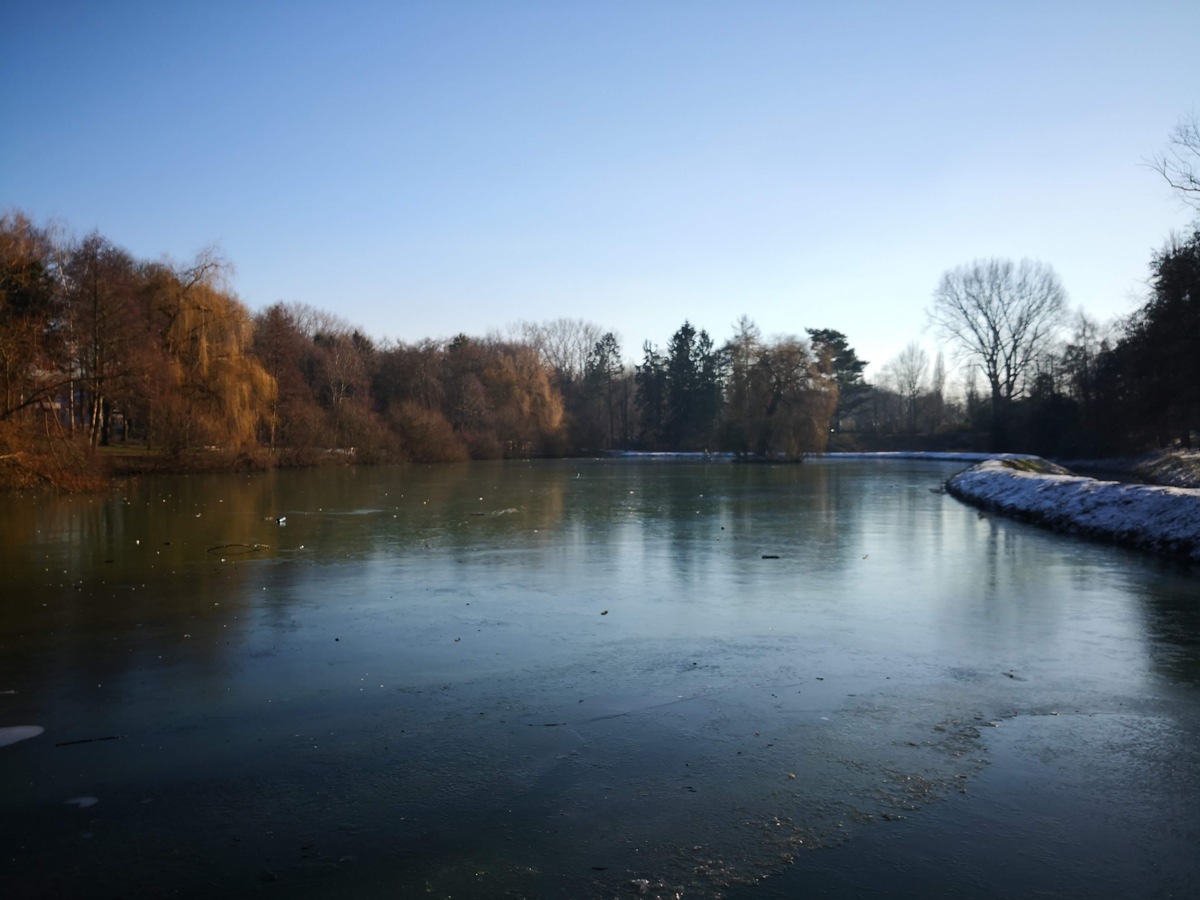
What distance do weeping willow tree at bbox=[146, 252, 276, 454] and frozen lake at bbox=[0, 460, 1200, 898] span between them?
25141 millimetres

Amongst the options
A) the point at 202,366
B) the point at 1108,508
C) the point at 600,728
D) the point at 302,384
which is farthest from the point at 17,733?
the point at 302,384

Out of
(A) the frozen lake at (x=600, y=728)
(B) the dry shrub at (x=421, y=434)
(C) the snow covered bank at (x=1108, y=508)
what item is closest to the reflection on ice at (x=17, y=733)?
(A) the frozen lake at (x=600, y=728)

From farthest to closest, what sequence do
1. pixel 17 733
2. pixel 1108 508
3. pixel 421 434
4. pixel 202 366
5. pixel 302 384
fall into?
pixel 421 434
pixel 302 384
pixel 202 366
pixel 1108 508
pixel 17 733

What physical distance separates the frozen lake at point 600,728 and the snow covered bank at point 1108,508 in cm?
182

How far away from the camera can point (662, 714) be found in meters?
5.28

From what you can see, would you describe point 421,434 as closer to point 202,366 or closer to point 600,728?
point 202,366

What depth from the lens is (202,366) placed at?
34.9 meters

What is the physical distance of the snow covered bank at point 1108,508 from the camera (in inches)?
498

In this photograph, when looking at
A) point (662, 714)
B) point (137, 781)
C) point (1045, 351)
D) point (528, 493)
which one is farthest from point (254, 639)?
point (1045, 351)

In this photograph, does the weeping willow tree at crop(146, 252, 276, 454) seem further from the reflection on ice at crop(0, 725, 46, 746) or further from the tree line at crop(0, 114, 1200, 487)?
the reflection on ice at crop(0, 725, 46, 746)

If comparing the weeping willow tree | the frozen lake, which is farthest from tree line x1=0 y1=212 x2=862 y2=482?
the frozen lake

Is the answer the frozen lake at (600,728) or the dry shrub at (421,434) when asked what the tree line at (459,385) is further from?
the frozen lake at (600,728)

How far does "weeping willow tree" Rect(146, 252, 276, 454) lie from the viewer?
113ft

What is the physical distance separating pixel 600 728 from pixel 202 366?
113 ft
